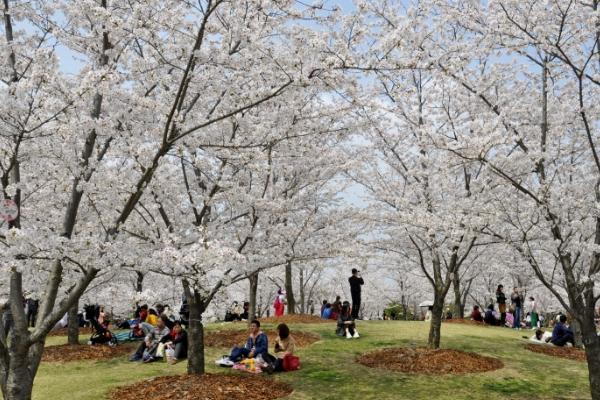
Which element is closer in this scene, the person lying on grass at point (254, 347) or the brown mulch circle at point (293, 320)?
the person lying on grass at point (254, 347)

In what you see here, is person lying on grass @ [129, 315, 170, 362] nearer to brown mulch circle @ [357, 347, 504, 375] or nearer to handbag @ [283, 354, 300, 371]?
handbag @ [283, 354, 300, 371]

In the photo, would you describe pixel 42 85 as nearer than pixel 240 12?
Yes

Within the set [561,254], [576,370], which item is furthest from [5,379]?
[576,370]

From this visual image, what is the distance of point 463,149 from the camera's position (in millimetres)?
7879

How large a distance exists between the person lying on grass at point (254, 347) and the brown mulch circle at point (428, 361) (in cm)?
251

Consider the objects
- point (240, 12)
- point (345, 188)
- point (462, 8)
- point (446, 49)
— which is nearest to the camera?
point (240, 12)

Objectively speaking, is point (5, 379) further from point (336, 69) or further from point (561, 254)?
point (561, 254)

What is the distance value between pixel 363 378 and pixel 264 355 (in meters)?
2.12

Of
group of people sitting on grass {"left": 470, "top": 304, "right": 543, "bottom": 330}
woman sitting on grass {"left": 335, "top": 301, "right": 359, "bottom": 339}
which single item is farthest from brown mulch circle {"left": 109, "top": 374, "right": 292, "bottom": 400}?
group of people sitting on grass {"left": 470, "top": 304, "right": 543, "bottom": 330}

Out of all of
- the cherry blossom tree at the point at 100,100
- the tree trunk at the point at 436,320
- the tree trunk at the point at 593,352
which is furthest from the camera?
the tree trunk at the point at 436,320

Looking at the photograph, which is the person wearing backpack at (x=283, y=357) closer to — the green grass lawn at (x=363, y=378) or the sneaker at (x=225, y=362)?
the green grass lawn at (x=363, y=378)

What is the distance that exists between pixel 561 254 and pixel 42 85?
7.96m

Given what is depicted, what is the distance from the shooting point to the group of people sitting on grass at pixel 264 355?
33.7 ft

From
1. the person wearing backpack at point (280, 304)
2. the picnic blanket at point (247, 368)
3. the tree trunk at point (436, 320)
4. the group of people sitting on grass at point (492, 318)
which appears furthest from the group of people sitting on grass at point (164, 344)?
the group of people sitting on grass at point (492, 318)
